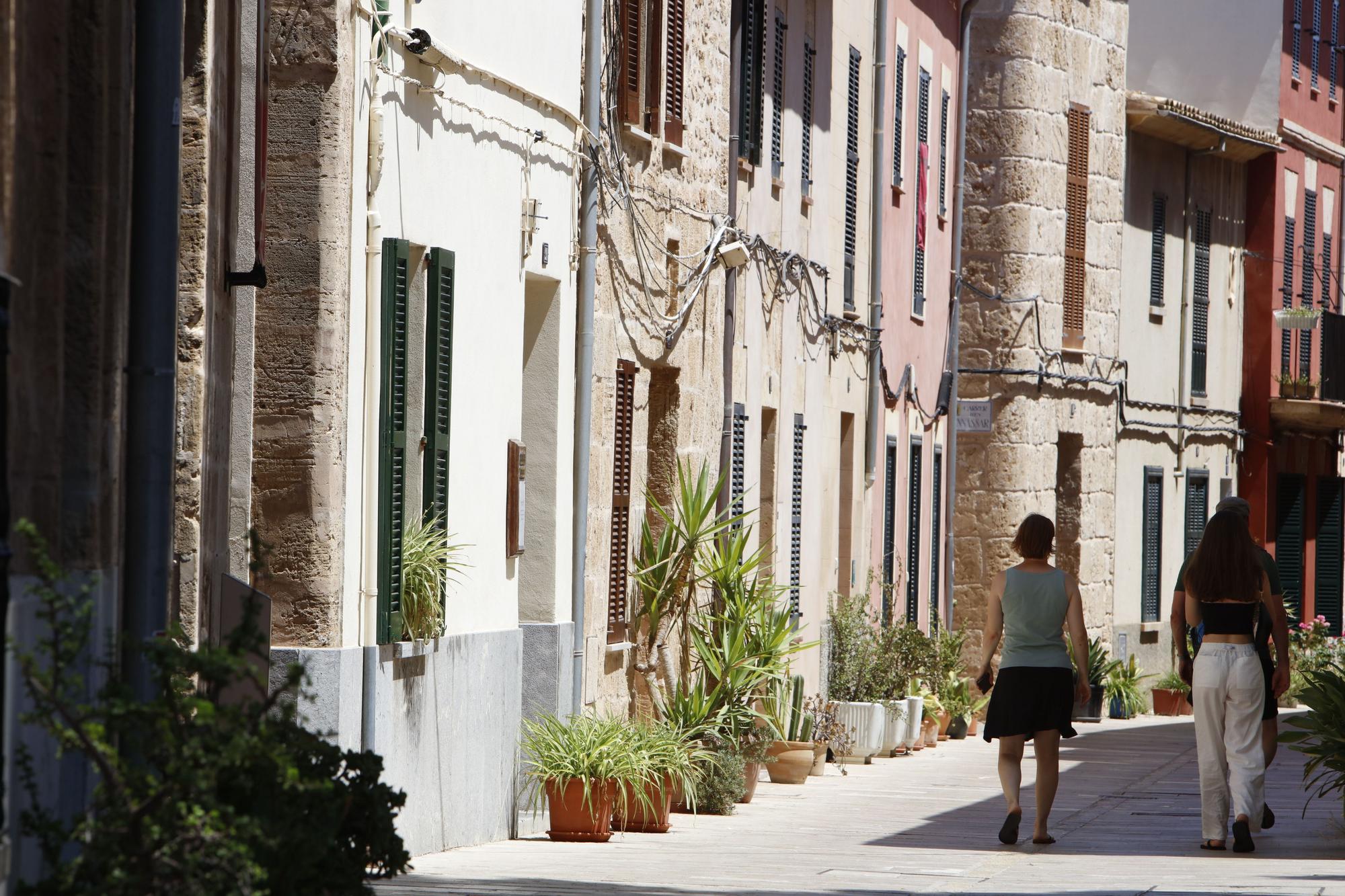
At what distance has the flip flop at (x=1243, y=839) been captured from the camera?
36.2ft

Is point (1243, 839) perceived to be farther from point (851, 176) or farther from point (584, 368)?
point (851, 176)

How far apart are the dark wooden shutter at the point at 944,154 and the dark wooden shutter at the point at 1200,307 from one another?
6.31 m

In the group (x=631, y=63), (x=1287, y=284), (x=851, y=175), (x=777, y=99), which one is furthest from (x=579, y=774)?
(x=1287, y=284)

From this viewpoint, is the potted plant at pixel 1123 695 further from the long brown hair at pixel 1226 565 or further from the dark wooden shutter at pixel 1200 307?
the long brown hair at pixel 1226 565

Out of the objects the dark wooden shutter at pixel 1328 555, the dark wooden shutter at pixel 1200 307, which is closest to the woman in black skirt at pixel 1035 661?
the dark wooden shutter at pixel 1200 307

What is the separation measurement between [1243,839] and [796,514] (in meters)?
8.05

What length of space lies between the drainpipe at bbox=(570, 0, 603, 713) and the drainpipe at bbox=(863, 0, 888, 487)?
803 centimetres

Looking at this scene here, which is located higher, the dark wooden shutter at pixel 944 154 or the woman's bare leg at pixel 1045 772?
the dark wooden shutter at pixel 944 154

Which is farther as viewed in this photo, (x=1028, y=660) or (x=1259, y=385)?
(x=1259, y=385)

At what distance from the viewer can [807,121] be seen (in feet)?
61.5

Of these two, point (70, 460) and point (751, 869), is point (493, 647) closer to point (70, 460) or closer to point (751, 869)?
point (751, 869)

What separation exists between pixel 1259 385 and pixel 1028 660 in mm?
20669

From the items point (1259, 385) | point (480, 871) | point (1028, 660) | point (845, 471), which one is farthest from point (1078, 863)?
point (1259, 385)

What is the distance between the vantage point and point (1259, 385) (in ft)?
102
